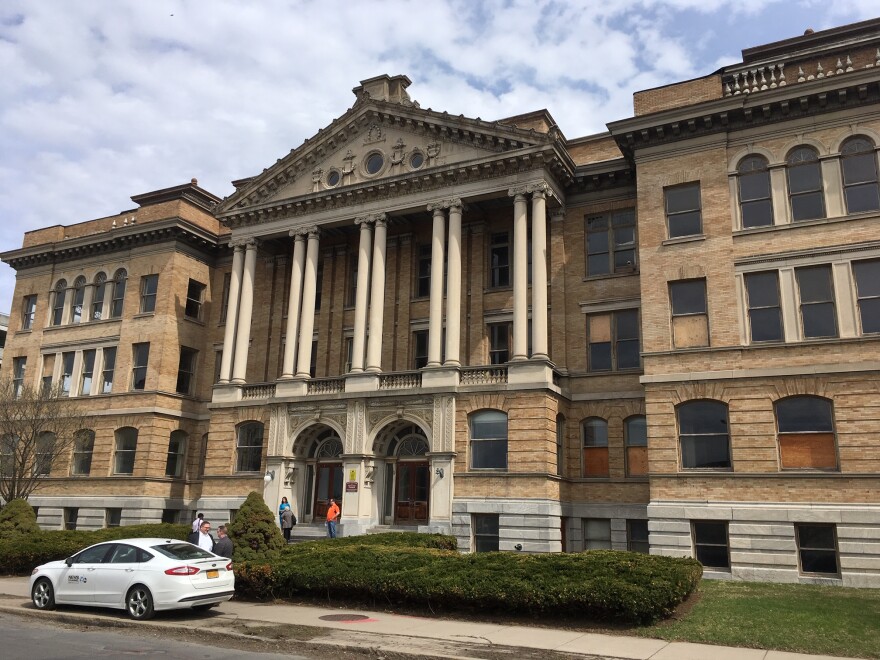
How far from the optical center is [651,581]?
14914 mm

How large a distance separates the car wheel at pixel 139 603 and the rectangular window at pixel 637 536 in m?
18.5

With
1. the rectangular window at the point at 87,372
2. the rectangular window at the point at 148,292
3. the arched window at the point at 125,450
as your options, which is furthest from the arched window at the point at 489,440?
the rectangular window at the point at 87,372

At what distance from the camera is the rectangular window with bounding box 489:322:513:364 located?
32.2 metres

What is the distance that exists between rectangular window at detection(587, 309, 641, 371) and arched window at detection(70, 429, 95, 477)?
86.2ft

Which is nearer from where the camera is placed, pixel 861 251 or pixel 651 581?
pixel 651 581

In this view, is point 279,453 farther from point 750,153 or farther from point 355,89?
point 750,153

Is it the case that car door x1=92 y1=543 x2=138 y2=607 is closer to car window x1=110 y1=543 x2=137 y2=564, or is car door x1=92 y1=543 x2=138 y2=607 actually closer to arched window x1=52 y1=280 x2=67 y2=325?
car window x1=110 y1=543 x2=137 y2=564

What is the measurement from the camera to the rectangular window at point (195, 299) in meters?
40.8

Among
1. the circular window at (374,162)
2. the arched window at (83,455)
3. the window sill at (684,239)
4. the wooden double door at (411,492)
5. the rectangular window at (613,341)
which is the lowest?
the wooden double door at (411,492)

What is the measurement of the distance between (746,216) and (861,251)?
12.8ft

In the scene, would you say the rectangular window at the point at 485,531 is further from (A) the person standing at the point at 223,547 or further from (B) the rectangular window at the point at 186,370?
(B) the rectangular window at the point at 186,370

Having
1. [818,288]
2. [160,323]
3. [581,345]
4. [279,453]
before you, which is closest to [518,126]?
[581,345]

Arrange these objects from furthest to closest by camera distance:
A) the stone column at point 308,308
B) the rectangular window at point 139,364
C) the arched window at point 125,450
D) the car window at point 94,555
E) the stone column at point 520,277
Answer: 1. the rectangular window at point 139,364
2. the arched window at point 125,450
3. the stone column at point 308,308
4. the stone column at point 520,277
5. the car window at point 94,555

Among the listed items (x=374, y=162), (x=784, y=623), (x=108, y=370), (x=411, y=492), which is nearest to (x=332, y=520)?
(x=411, y=492)
